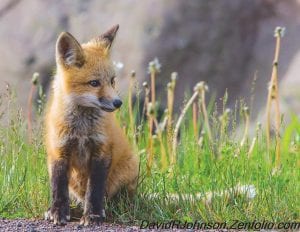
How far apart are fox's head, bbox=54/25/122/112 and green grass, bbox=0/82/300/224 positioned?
2.03ft

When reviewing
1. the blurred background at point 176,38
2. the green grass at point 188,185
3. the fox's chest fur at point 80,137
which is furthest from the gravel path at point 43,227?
the blurred background at point 176,38

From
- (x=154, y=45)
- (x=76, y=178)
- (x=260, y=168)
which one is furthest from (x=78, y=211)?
(x=154, y=45)

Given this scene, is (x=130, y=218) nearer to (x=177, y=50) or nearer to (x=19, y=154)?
(x=19, y=154)

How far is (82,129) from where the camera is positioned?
594 cm

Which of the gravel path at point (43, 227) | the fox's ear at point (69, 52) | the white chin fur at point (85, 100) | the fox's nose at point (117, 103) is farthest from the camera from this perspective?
the fox's ear at point (69, 52)

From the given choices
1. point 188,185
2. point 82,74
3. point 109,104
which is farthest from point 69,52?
point 188,185

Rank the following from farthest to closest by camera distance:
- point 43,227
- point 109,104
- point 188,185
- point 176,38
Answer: point 176,38 < point 188,185 < point 109,104 < point 43,227

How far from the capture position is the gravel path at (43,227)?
5.53m

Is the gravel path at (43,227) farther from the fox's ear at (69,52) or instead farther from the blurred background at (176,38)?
the blurred background at (176,38)

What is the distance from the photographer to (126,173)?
6.28 meters

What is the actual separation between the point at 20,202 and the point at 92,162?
2.25ft

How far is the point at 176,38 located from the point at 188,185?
4529mm

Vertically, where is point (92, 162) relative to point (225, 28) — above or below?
below

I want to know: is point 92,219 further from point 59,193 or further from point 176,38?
point 176,38
